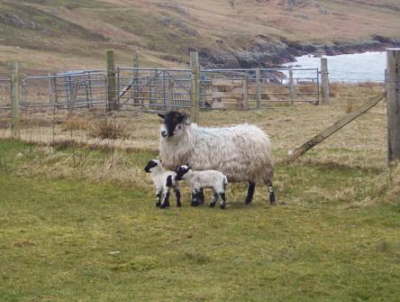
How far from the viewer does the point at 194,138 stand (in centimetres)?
1386

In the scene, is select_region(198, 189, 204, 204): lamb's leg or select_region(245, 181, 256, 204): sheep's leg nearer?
select_region(198, 189, 204, 204): lamb's leg

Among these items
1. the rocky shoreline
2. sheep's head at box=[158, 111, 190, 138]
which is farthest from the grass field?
the rocky shoreline

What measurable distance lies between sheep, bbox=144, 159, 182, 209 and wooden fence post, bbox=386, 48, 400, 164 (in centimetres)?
365

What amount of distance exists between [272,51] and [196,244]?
89.8 m

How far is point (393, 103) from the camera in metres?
14.7

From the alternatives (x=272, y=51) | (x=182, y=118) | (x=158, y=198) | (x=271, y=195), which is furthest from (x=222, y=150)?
(x=272, y=51)

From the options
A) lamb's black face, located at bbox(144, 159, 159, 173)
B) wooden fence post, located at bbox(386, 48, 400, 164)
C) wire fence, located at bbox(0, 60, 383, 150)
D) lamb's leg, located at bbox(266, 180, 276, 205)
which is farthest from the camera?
wire fence, located at bbox(0, 60, 383, 150)

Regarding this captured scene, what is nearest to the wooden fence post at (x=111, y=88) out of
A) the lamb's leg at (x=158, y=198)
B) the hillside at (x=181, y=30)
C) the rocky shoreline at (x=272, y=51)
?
the lamb's leg at (x=158, y=198)

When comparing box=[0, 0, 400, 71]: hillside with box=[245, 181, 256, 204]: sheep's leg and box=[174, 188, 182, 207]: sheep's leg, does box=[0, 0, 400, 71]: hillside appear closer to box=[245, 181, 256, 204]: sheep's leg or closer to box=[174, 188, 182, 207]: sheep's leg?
box=[245, 181, 256, 204]: sheep's leg

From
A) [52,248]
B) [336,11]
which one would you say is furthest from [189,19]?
[52,248]

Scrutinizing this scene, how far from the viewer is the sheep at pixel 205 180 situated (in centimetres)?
1295

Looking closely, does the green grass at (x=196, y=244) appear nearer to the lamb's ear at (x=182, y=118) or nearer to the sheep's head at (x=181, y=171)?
the sheep's head at (x=181, y=171)

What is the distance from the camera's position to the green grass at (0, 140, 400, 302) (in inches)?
345

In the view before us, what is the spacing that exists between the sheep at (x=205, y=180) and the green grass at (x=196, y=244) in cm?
25
